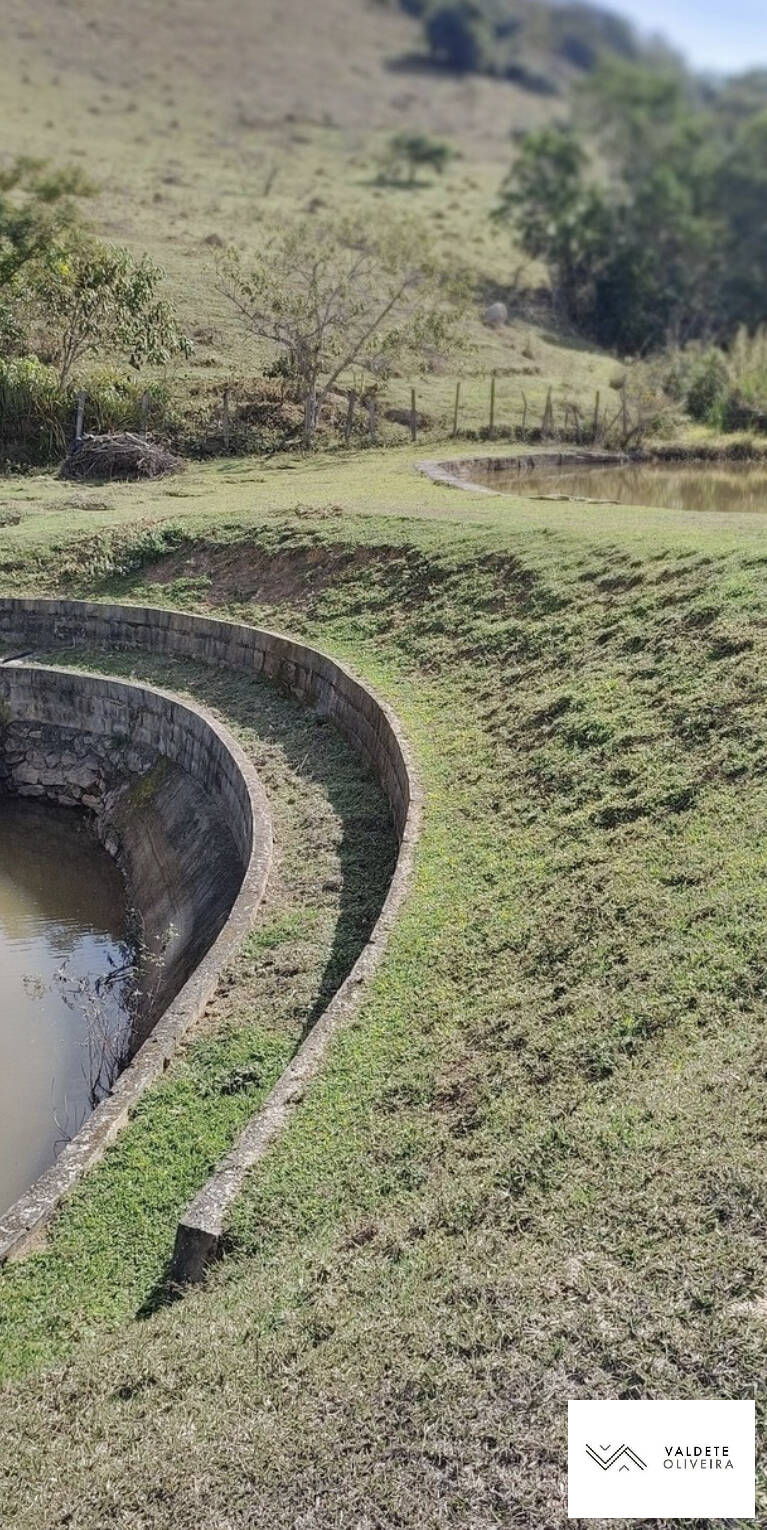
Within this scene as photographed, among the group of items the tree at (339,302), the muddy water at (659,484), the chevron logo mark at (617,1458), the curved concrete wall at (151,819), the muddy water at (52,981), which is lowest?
the muddy water at (52,981)

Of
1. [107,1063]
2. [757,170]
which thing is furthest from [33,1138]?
[757,170]

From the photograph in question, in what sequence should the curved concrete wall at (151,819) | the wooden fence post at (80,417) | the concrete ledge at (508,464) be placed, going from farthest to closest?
the wooden fence post at (80,417) < the concrete ledge at (508,464) < the curved concrete wall at (151,819)

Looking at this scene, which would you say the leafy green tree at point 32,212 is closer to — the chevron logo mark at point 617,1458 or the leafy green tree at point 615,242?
the leafy green tree at point 615,242

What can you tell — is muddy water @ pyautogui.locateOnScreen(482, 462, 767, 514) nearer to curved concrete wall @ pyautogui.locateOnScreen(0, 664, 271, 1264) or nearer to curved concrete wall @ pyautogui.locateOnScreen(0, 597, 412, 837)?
curved concrete wall @ pyautogui.locateOnScreen(0, 597, 412, 837)

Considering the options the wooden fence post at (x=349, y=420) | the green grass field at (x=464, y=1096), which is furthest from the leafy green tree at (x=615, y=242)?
the green grass field at (x=464, y=1096)

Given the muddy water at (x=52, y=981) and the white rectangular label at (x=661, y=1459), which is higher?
the white rectangular label at (x=661, y=1459)

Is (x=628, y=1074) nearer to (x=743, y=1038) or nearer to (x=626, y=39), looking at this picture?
(x=743, y=1038)
